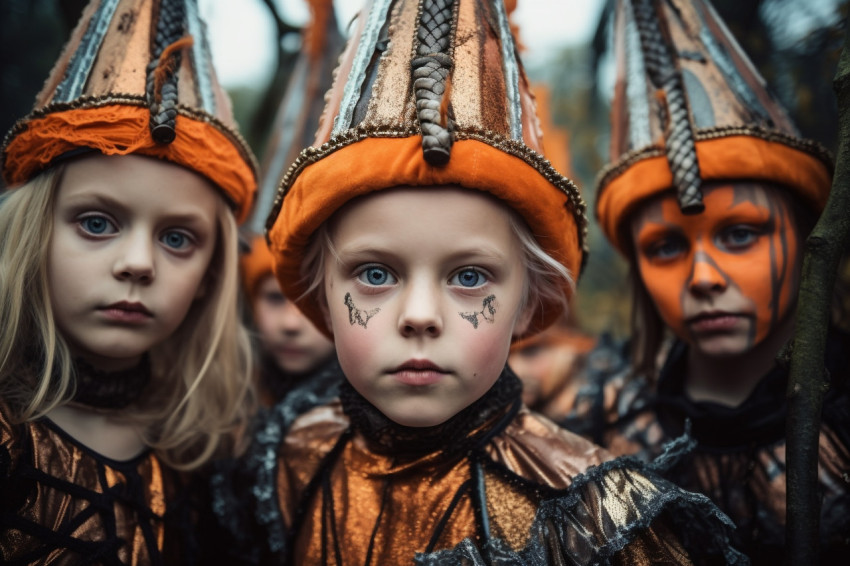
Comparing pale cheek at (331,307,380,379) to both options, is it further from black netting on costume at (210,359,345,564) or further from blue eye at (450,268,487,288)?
black netting on costume at (210,359,345,564)

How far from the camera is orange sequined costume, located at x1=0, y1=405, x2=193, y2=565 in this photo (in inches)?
69.1

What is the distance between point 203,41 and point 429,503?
67.7 inches

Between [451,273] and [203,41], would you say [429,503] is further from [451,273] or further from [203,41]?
[203,41]

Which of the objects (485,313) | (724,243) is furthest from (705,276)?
(485,313)

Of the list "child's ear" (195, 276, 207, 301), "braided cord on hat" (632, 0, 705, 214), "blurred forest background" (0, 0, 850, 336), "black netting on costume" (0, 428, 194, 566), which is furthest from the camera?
"blurred forest background" (0, 0, 850, 336)

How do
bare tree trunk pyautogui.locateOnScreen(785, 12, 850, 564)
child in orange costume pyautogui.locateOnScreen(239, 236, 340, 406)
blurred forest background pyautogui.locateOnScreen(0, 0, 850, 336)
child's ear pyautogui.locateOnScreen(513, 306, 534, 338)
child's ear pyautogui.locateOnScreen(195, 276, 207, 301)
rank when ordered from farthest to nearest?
child in orange costume pyautogui.locateOnScreen(239, 236, 340, 406)
blurred forest background pyautogui.locateOnScreen(0, 0, 850, 336)
child's ear pyautogui.locateOnScreen(195, 276, 207, 301)
child's ear pyautogui.locateOnScreen(513, 306, 534, 338)
bare tree trunk pyautogui.locateOnScreen(785, 12, 850, 564)

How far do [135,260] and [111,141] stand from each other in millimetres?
354

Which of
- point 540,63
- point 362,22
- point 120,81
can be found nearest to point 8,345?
point 120,81

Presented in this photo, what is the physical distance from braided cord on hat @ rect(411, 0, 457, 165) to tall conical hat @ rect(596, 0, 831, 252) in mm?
890

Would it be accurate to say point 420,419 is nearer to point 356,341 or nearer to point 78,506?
point 356,341

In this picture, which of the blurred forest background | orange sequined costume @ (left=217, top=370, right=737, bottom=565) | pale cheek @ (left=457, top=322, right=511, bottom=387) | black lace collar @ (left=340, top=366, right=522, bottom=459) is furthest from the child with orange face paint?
pale cheek @ (left=457, top=322, right=511, bottom=387)

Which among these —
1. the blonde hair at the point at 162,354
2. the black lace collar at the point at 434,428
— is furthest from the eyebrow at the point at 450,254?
A: the blonde hair at the point at 162,354

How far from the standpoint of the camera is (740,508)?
2.15 m

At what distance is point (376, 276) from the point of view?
1.70 m
